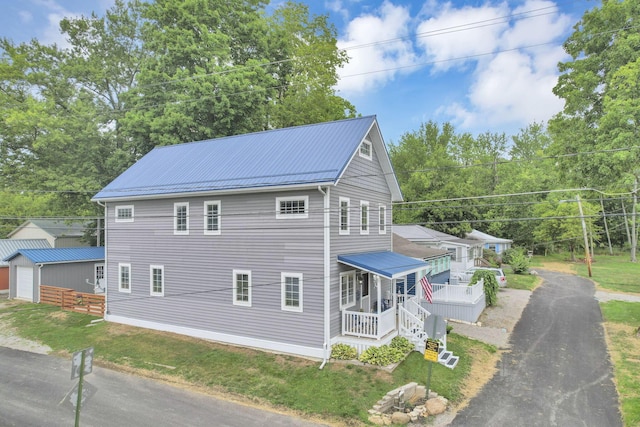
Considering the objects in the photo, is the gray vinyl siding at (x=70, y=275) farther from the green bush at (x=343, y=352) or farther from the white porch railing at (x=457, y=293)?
the white porch railing at (x=457, y=293)

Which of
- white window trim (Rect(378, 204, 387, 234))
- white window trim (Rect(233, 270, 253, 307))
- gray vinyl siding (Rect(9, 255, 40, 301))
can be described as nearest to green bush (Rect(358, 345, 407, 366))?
white window trim (Rect(233, 270, 253, 307))

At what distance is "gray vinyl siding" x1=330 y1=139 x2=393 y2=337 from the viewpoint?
14.6 meters

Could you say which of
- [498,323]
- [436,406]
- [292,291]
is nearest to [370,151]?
[292,291]

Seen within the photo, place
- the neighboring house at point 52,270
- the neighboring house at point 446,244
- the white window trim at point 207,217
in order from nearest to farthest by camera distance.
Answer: the white window trim at point 207,217
the neighboring house at point 52,270
the neighboring house at point 446,244

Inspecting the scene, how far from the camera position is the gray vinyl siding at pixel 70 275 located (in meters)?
24.8

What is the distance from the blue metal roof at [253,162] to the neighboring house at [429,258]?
28.3ft

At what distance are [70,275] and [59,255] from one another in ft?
5.03

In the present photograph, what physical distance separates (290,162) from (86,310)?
15.2 meters

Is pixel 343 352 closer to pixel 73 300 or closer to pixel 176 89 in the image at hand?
pixel 73 300

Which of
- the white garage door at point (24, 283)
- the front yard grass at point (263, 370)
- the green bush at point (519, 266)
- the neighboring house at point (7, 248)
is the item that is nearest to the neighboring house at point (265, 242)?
the front yard grass at point (263, 370)

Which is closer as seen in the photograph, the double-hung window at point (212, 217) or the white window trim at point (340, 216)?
the white window trim at point (340, 216)

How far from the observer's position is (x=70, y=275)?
85.2 feet

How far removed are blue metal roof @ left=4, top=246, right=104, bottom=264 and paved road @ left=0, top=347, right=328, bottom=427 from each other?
12.4m

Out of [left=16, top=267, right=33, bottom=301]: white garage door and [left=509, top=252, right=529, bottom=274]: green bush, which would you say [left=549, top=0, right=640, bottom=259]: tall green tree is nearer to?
[left=509, top=252, right=529, bottom=274]: green bush
